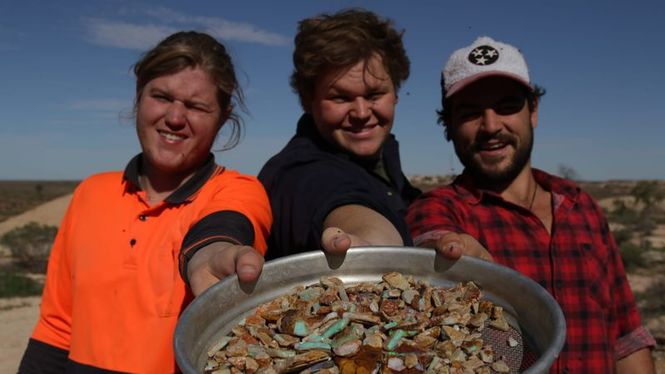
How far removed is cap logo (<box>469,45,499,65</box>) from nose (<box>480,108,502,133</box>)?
259 mm

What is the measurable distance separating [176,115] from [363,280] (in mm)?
1296

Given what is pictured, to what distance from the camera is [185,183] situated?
8.80ft

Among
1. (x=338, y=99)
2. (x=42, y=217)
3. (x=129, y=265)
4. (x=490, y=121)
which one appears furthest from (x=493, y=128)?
(x=42, y=217)

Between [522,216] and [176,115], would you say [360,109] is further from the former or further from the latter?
[522,216]

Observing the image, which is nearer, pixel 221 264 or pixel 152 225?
pixel 221 264

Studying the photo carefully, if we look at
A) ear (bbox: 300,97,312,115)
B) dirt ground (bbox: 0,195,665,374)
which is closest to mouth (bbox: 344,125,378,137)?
ear (bbox: 300,97,312,115)

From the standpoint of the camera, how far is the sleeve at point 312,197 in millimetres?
2363

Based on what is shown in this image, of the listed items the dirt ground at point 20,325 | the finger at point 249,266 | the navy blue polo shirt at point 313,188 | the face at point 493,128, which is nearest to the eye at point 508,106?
the face at point 493,128

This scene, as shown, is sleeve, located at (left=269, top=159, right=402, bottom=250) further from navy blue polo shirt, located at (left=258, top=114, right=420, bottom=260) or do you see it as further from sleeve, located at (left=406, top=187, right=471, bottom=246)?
sleeve, located at (left=406, top=187, right=471, bottom=246)

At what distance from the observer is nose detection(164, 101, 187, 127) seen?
8.70 feet

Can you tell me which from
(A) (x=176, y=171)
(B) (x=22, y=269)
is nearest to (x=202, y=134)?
(A) (x=176, y=171)

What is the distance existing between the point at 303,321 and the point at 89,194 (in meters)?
1.67

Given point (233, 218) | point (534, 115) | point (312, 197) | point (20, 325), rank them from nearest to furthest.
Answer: point (233, 218) → point (312, 197) → point (534, 115) → point (20, 325)

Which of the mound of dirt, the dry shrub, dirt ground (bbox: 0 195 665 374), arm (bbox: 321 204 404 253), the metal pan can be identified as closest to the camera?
A: the metal pan
